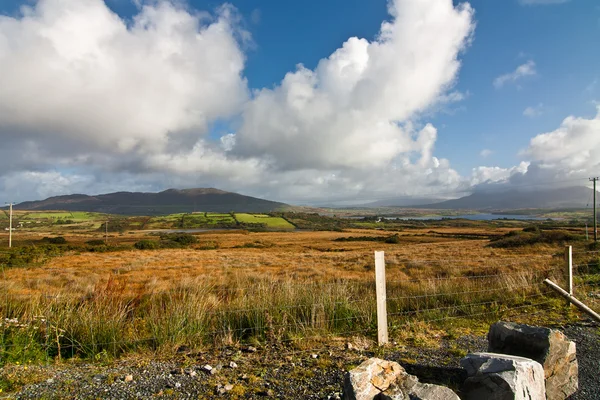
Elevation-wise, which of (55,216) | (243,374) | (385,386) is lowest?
(55,216)

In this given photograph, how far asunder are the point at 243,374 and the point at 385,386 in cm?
228

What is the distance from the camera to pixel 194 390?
4.21m

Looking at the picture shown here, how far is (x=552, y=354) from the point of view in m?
4.16

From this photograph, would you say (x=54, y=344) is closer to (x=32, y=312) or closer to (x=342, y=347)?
(x=32, y=312)

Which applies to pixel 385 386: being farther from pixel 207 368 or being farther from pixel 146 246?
pixel 146 246

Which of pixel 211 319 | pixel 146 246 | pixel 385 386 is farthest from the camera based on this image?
pixel 146 246

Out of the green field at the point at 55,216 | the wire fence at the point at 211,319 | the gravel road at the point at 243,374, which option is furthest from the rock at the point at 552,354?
the green field at the point at 55,216

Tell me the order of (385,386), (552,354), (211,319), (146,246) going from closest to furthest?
1. (385,386)
2. (552,354)
3. (211,319)
4. (146,246)

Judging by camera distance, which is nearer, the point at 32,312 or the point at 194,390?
the point at 194,390

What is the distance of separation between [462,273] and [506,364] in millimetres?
16192

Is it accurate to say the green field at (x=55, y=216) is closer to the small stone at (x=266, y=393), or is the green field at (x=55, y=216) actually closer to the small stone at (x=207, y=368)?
the small stone at (x=207, y=368)

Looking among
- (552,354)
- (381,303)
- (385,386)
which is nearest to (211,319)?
(381,303)

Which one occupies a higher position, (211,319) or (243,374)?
(211,319)

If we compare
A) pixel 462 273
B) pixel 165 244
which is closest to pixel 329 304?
pixel 462 273
